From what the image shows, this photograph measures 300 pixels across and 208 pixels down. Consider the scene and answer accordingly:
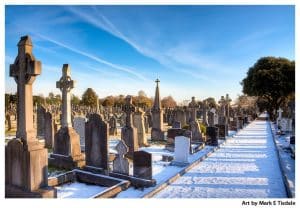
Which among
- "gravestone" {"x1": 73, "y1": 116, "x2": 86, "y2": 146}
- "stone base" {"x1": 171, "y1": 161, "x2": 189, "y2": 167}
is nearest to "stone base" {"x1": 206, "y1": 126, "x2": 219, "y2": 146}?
"stone base" {"x1": 171, "y1": 161, "x2": 189, "y2": 167}

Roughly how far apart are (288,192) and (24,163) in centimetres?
581

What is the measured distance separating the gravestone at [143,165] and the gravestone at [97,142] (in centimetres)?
106

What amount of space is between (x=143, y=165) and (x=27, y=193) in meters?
2.78

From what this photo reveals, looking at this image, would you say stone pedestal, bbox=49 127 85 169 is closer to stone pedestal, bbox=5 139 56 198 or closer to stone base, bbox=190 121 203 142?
stone pedestal, bbox=5 139 56 198

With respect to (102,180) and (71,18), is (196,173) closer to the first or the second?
(102,180)

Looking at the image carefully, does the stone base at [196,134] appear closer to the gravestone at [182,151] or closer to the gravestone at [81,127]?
the gravestone at [182,151]

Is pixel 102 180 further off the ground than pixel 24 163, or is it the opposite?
pixel 24 163

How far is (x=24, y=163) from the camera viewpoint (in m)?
4.95

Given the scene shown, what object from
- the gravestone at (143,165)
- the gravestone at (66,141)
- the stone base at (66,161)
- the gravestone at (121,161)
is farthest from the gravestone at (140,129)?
the gravestone at (143,165)

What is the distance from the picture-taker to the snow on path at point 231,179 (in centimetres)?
597

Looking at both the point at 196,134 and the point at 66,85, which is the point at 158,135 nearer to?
the point at 196,134

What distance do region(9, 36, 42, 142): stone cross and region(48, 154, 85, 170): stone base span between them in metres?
3.26

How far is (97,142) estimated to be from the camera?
24.5ft
